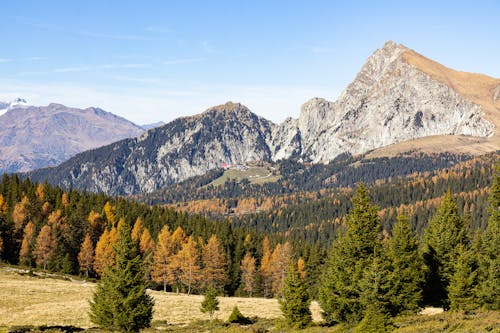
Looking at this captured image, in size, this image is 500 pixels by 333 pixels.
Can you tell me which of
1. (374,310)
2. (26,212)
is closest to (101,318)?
(374,310)

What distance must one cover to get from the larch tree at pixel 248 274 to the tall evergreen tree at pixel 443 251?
63555mm

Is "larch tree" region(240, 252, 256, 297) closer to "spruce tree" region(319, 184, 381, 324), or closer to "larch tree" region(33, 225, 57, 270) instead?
"larch tree" region(33, 225, 57, 270)

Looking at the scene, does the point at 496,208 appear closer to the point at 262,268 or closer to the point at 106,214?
the point at 262,268

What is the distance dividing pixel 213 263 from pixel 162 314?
139ft

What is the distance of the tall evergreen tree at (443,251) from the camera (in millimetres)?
48156

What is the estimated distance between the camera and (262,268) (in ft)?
377

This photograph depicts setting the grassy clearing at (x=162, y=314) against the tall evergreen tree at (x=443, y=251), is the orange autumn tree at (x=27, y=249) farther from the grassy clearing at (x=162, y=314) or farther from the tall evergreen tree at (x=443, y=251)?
the tall evergreen tree at (x=443, y=251)

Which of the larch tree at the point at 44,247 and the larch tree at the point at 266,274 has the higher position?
the larch tree at the point at 44,247

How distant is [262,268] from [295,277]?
237 ft

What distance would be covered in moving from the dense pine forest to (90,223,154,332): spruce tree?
1.80 m

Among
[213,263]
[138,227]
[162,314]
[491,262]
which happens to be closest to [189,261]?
[213,263]

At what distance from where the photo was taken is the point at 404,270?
144 ft

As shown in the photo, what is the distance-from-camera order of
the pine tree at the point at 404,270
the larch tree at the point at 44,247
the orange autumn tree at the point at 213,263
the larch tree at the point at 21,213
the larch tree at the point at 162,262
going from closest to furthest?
1. the pine tree at the point at 404,270
2. the larch tree at the point at 162,262
3. the larch tree at the point at 44,247
4. the orange autumn tree at the point at 213,263
5. the larch tree at the point at 21,213

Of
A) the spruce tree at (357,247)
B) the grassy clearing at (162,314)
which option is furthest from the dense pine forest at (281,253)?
the grassy clearing at (162,314)
